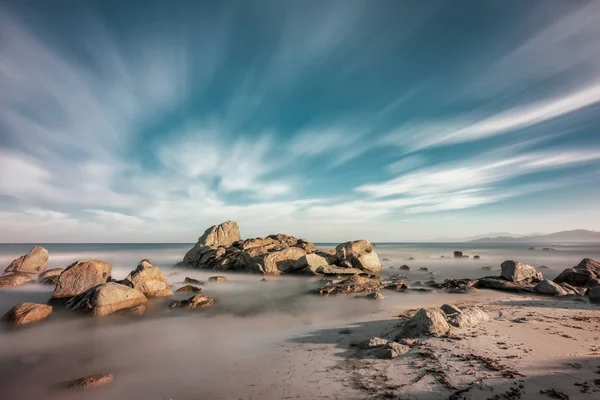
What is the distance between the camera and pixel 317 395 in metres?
6.48

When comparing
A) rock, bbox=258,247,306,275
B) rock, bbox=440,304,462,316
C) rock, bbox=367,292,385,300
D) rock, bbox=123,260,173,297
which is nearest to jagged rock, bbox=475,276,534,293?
rock, bbox=367,292,385,300

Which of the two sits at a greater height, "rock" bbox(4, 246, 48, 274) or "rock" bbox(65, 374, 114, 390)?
"rock" bbox(4, 246, 48, 274)

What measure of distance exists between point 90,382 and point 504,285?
972 inches

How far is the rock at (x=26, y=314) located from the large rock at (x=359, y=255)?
28.1 metres

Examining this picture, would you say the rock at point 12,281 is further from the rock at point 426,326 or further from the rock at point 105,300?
the rock at point 426,326

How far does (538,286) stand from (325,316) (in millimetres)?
15676

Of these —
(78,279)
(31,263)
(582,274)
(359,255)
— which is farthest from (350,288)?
(31,263)

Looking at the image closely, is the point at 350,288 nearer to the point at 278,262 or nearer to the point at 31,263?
the point at 278,262

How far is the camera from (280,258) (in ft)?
114

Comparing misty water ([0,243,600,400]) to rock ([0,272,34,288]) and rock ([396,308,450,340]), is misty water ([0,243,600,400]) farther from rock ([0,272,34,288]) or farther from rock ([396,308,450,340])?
rock ([0,272,34,288])

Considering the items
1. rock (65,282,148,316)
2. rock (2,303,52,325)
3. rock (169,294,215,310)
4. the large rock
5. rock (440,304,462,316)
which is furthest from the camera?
the large rock

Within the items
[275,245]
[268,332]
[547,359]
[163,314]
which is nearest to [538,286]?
[547,359]

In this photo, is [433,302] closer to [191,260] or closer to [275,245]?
[275,245]

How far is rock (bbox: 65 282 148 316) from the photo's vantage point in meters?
15.0
